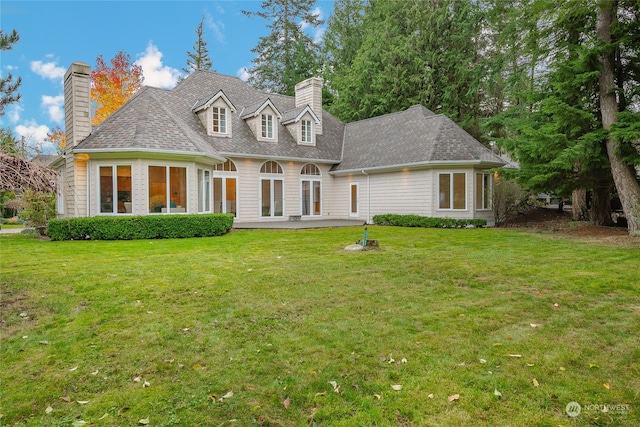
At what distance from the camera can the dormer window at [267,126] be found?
17.6m

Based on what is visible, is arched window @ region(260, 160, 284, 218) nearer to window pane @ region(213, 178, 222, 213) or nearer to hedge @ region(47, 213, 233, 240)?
window pane @ region(213, 178, 222, 213)

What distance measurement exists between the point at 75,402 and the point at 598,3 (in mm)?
14226

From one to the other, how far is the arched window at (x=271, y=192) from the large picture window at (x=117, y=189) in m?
6.08

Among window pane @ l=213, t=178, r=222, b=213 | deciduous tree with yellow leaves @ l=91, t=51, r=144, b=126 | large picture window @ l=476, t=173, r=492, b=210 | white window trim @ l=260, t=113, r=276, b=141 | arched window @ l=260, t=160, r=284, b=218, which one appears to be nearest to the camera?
large picture window @ l=476, t=173, r=492, b=210

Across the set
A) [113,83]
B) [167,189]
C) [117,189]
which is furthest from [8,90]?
[113,83]

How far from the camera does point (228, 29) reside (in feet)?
95.1

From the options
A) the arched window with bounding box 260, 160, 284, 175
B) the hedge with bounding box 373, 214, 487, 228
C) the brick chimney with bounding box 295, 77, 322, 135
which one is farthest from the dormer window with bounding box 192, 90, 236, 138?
the hedge with bounding box 373, 214, 487, 228

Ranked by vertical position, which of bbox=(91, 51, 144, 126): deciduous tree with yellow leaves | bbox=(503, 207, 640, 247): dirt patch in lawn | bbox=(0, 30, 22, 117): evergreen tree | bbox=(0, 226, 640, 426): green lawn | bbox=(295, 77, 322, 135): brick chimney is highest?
bbox=(91, 51, 144, 126): deciduous tree with yellow leaves

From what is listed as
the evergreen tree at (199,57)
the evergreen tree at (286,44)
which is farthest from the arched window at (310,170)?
the evergreen tree at (199,57)

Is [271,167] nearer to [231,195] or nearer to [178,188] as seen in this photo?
[231,195]

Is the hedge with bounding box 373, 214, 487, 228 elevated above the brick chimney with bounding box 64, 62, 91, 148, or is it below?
below

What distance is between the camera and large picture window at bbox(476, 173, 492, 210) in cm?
1546

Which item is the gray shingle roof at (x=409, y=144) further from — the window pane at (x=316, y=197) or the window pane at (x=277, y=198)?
the window pane at (x=277, y=198)

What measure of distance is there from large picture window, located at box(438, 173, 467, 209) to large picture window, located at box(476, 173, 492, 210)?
24.5 inches
